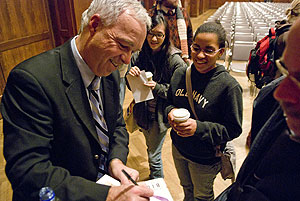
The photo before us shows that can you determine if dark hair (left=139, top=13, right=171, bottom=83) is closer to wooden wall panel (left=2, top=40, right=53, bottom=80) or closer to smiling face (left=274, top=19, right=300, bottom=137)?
smiling face (left=274, top=19, right=300, bottom=137)

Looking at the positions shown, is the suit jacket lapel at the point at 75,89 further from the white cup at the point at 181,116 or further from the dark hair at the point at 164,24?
the dark hair at the point at 164,24

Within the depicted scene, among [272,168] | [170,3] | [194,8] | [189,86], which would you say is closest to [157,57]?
[189,86]

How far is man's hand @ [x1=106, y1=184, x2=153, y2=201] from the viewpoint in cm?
94

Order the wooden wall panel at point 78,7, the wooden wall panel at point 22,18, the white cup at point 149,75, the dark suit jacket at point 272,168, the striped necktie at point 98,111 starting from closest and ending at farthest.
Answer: the dark suit jacket at point 272,168, the striped necktie at point 98,111, the white cup at point 149,75, the wooden wall panel at point 22,18, the wooden wall panel at point 78,7

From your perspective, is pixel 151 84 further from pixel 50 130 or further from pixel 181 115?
pixel 50 130

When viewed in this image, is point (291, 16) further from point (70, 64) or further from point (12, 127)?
point (12, 127)

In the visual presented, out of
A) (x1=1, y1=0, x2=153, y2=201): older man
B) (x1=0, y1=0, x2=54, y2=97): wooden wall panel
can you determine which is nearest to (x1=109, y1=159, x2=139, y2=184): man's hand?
(x1=1, y1=0, x2=153, y2=201): older man

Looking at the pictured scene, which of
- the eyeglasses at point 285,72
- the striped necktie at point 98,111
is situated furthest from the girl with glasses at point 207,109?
the eyeglasses at point 285,72

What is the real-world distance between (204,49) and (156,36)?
67 cm

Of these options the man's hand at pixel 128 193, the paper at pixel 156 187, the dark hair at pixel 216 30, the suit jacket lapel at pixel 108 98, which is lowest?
the paper at pixel 156 187

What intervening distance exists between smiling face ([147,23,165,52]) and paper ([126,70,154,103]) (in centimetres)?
33

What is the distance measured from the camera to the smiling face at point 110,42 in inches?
39.9

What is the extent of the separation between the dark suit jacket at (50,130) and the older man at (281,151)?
60 cm

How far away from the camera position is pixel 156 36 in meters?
2.00
